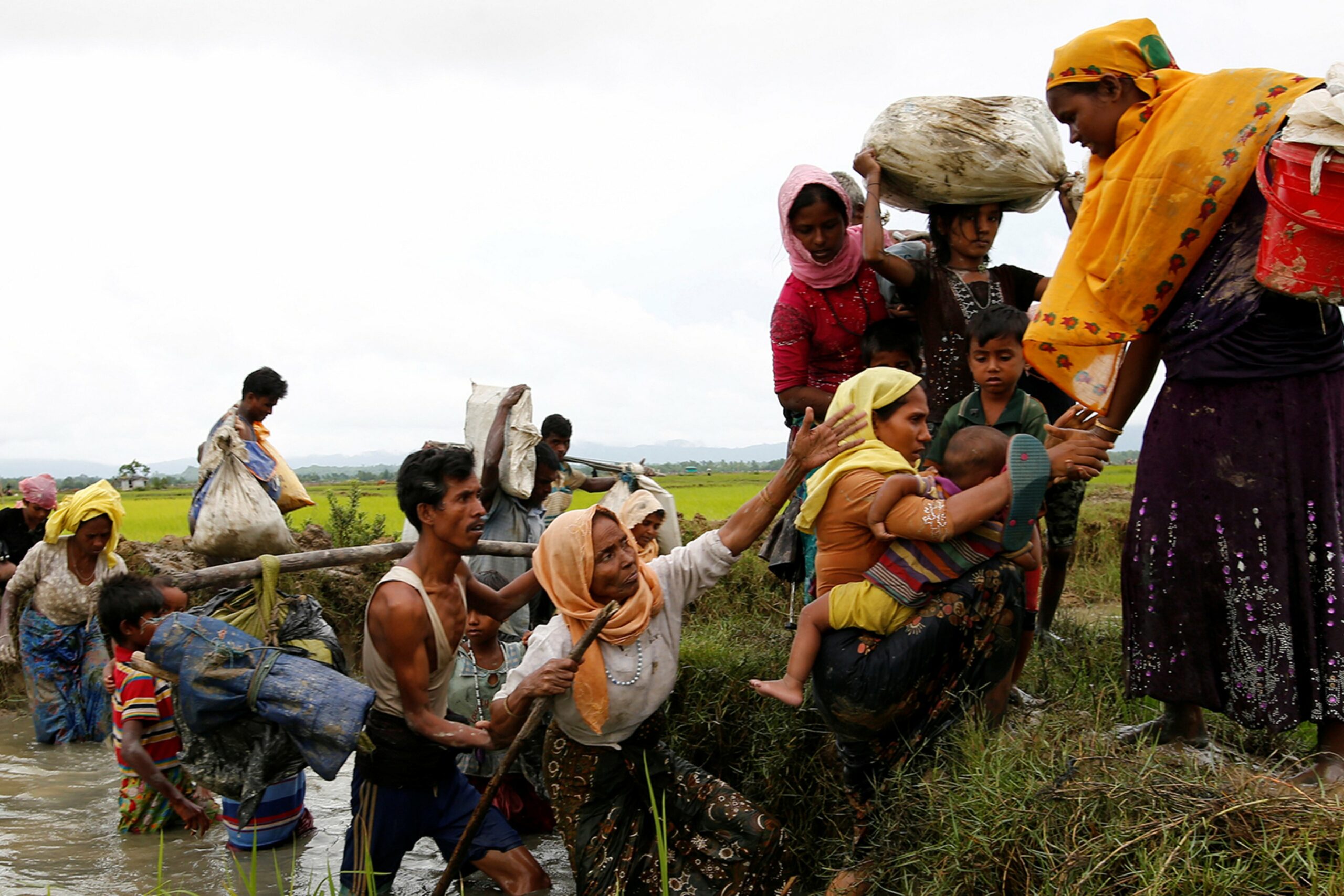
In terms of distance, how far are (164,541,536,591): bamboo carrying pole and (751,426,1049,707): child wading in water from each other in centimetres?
142

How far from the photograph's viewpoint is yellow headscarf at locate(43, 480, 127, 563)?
7.05 meters

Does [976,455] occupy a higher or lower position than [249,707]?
higher

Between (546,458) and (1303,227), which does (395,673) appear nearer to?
(546,458)

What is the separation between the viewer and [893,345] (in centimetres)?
442

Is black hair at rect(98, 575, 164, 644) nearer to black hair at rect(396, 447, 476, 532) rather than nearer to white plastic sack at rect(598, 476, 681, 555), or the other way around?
black hair at rect(396, 447, 476, 532)

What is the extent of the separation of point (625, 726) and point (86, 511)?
16.5ft

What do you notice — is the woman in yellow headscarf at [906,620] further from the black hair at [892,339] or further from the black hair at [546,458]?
the black hair at [546,458]

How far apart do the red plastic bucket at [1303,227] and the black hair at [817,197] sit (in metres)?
1.72

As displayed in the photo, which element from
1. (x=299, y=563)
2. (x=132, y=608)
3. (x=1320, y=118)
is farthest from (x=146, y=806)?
(x=1320, y=118)

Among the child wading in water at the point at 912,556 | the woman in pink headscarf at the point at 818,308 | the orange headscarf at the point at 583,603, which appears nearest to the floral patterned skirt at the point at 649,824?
the orange headscarf at the point at 583,603

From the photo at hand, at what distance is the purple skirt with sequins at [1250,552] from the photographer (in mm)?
2967

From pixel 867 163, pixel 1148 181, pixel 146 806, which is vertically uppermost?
pixel 867 163

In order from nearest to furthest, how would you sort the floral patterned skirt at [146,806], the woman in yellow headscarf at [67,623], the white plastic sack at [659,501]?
1. the floral patterned skirt at [146,806]
2. the white plastic sack at [659,501]
3. the woman in yellow headscarf at [67,623]

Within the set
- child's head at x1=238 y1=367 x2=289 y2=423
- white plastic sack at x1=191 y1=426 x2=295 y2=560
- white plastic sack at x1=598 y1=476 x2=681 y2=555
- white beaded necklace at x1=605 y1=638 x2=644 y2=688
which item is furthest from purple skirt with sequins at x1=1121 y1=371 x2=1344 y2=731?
child's head at x1=238 y1=367 x2=289 y2=423
